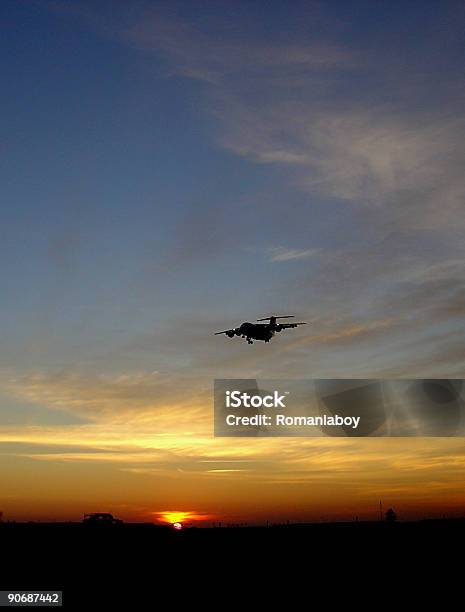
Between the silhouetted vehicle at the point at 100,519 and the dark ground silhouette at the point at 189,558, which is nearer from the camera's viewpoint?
the dark ground silhouette at the point at 189,558

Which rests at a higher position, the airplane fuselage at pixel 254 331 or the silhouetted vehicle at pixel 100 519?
the airplane fuselage at pixel 254 331

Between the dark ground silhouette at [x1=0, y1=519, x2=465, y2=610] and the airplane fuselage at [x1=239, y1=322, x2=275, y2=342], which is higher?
the airplane fuselage at [x1=239, y1=322, x2=275, y2=342]

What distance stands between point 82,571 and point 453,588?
76.7ft

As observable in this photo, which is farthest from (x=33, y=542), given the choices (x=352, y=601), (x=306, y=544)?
(x=352, y=601)

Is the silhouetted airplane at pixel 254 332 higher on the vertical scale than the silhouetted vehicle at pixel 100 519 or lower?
higher

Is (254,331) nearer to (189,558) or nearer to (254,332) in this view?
(254,332)

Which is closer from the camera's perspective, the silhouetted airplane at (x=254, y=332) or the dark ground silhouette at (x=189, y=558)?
the dark ground silhouette at (x=189, y=558)

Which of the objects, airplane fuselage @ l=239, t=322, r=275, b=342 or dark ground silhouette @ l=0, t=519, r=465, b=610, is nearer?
dark ground silhouette @ l=0, t=519, r=465, b=610

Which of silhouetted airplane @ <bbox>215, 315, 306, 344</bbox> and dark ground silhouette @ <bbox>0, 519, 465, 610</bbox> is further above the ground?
silhouetted airplane @ <bbox>215, 315, 306, 344</bbox>

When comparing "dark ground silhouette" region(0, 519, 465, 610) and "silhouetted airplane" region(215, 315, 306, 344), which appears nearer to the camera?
"dark ground silhouette" region(0, 519, 465, 610)

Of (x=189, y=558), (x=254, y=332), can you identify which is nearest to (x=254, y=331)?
(x=254, y=332)

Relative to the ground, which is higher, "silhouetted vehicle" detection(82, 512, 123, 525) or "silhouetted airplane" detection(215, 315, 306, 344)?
"silhouetted airplane" detection(215, 315, 306, 344)

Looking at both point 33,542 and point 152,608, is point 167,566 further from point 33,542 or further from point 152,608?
point 33,542

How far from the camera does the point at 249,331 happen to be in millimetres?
103938
